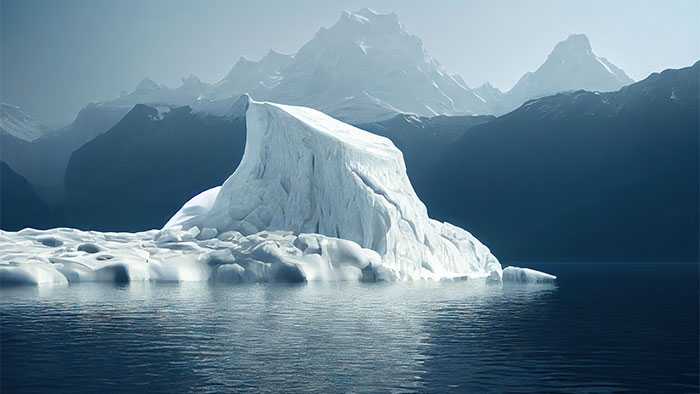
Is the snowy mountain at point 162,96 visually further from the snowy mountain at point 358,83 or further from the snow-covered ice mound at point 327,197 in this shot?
the snow-covered ice mound at point 327,197

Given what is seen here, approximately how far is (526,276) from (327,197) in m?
16.5

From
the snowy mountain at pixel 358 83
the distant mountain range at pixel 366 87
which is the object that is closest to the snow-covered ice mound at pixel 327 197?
the distant mountain range at pixel 366 87

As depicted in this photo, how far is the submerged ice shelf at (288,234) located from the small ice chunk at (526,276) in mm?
169

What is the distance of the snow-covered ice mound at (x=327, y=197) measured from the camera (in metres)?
51.2

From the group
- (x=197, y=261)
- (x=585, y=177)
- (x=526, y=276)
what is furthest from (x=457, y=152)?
(x=197, y=261)

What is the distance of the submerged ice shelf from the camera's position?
43688 mm

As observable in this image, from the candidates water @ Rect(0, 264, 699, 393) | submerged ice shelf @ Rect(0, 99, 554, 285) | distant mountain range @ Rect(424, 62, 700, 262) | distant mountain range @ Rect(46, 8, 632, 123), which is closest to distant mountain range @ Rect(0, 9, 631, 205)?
distant mountain range @ Rect(46, 8, 632, 123)

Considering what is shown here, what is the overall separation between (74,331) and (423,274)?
33.8 metres

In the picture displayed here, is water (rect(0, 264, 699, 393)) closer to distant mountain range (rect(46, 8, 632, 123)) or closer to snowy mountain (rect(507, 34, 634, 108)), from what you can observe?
distant mountain range (rect(46, 8, 632, 123))

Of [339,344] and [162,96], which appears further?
[162,96]

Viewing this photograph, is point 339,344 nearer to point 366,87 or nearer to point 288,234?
point 288,234

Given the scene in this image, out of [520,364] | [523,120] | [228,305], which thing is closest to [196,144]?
[523,120]

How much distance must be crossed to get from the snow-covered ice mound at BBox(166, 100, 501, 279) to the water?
1865 centimetres

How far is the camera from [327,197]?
5325 cm
